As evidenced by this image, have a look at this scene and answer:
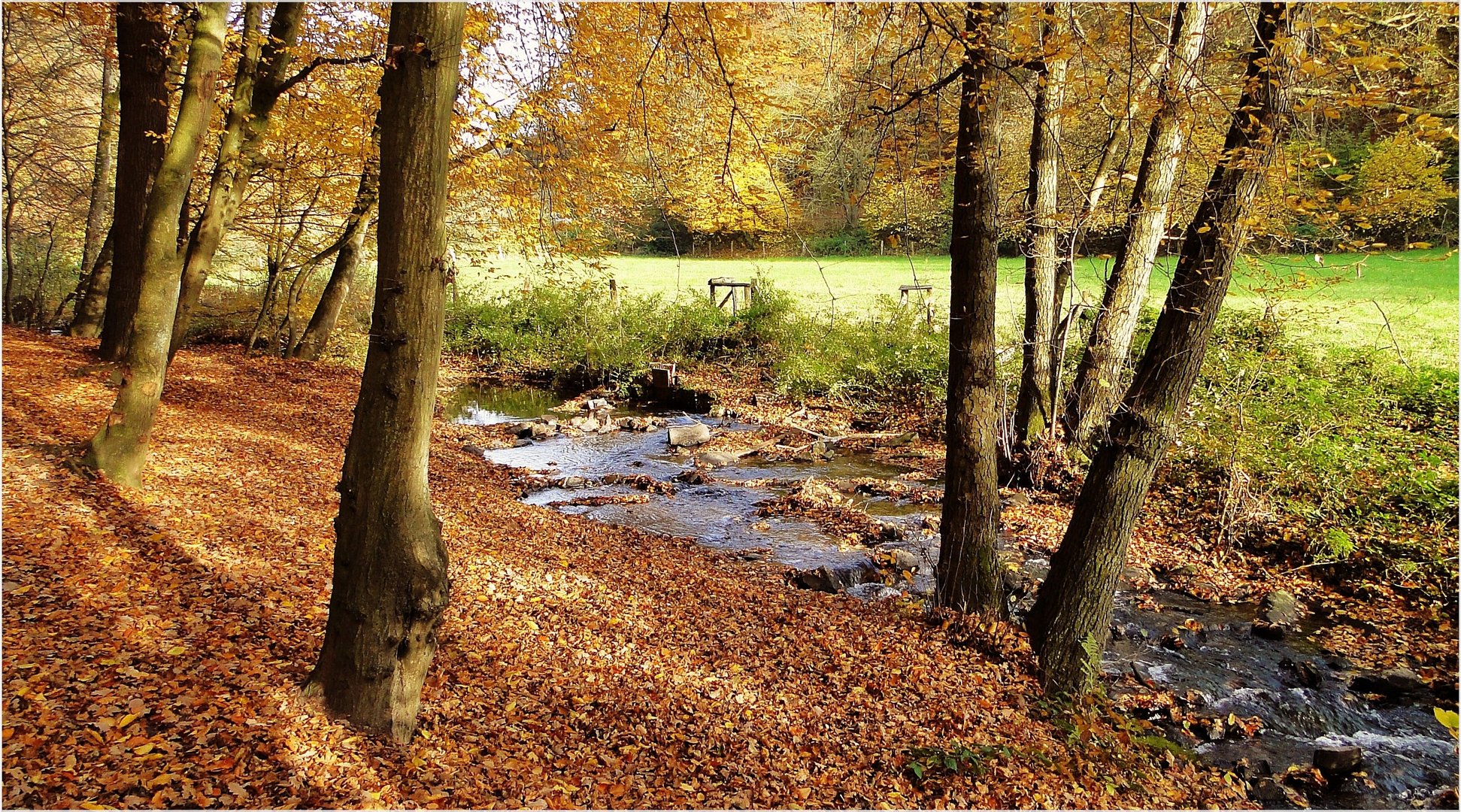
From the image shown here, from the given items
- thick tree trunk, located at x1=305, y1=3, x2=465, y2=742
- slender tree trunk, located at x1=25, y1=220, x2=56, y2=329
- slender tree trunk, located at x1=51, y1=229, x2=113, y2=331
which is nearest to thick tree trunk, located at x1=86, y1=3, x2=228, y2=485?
thick tree trunk, located at x1=305, y1=3, x2=465, y2=742

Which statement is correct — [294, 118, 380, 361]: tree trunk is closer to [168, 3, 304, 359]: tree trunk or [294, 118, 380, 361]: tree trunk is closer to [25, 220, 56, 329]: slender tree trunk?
[25, 220, 56, 329]: slender tree trunk

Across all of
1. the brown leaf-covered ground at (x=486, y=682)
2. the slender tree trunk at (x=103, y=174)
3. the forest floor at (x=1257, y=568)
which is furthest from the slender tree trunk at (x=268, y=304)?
the forest floor at (x=1257, y=568)

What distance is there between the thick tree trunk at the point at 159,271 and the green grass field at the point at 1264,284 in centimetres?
462

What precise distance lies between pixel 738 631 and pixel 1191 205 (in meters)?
4.97

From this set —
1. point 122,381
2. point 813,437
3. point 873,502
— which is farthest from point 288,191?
point 873,502

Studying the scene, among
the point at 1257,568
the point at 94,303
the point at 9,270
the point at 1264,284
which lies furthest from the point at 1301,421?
the point at 9,270

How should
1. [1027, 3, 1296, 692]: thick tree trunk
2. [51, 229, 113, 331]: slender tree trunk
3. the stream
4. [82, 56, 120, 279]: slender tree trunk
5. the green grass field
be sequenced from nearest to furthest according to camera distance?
1. [1027, 3, 1296, 692]: thick tree trunk
2. the stream
3. the green grass field
4. [51, 229, 113, 331]: slender tree trunk
5. [82, 56, 120, 279]: slender tree trunk

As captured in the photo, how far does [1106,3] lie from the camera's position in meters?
A: 6.28

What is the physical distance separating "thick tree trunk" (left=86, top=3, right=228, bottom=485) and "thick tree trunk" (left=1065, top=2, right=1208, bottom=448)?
26.8 ft

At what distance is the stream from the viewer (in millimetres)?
4820

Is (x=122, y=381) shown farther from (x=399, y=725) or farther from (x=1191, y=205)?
(x=1191, y=205)

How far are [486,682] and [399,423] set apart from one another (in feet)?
5.68

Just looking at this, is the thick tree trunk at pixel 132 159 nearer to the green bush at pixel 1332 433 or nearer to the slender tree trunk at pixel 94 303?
the slender tree trunk at pixel 94 303

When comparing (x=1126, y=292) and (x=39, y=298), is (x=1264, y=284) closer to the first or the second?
(x=1126, y=292)
